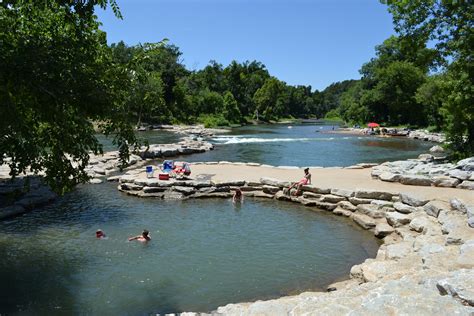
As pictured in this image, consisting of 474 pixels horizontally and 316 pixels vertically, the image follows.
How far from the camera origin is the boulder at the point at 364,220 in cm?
1623

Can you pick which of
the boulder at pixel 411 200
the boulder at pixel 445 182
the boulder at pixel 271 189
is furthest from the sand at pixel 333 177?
the boulder at pixel 271 189

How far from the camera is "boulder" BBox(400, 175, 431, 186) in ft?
62.2

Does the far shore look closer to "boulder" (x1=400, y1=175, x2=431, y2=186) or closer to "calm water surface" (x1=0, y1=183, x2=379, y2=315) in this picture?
"boulder" (x1=400, y1=175, x2=431, y2=186)

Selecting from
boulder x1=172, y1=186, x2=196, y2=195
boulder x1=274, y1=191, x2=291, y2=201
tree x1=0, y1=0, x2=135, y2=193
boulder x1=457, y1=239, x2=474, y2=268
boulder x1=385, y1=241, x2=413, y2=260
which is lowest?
boulder x1=385, y1=241, x2=413, y2=260

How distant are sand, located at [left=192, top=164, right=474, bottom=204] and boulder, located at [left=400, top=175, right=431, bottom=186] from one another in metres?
0.31

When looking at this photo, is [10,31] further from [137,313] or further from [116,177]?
[116,177]

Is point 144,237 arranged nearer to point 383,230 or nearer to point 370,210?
point 383,230

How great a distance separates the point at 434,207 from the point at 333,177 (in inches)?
295

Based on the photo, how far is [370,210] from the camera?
56.3 ft

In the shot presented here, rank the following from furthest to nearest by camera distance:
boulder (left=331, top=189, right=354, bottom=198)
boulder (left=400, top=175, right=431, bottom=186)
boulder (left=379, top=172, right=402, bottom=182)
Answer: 1. boulder (left=379, top=172, right=402, bottom=182)
2. boulder (left=400, top=175, right=431, bottom=186)
3. boulder (left=331, top=189, right=354, bottom=198)

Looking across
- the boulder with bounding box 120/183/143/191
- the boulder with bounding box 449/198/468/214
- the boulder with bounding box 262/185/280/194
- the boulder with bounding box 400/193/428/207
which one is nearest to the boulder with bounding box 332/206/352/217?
the boulder with bounding box 400/193/428/207

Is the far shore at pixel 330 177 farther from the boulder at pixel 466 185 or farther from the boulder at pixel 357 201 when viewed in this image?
the boulder at pixel 357 201

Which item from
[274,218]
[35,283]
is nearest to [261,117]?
[274,218]

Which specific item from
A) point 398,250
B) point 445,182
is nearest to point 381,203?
point 445,182
